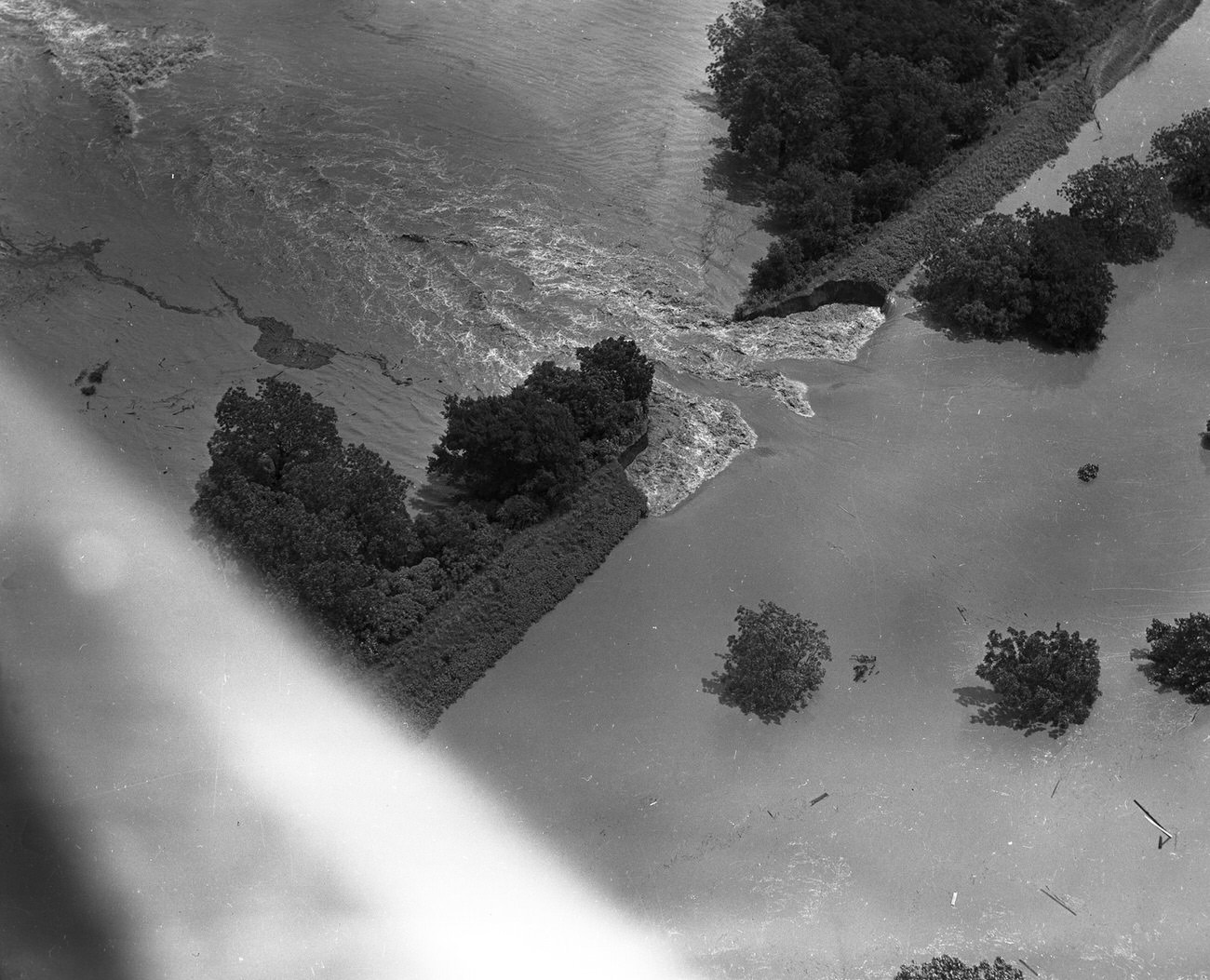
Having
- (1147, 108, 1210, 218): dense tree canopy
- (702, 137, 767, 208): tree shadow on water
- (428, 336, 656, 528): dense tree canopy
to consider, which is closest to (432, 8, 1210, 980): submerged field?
(428, 336, 656, 528): dense tree canopy

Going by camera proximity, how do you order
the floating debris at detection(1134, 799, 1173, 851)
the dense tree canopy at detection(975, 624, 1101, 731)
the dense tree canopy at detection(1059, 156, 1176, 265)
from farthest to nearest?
the dense tree canopy at detection(1059, 156, 1176, 265), the dense tree canopy at detection(975, 624, 1101, 731), the floating debris at detection(1134, 799, 1173, 851)

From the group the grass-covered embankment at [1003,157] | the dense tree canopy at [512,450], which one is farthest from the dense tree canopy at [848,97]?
the dense tree canopy at [512,450]

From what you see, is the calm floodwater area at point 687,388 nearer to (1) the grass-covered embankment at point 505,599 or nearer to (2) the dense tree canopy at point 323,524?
(1) the grass-covered embankment at point 505,599

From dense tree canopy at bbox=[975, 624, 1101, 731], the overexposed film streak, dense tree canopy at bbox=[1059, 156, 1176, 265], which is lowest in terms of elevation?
the overexposed film streak

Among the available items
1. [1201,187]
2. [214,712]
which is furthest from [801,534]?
[1201,187]

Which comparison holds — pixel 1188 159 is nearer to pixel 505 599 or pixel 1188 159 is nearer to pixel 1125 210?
pixel 1125 210

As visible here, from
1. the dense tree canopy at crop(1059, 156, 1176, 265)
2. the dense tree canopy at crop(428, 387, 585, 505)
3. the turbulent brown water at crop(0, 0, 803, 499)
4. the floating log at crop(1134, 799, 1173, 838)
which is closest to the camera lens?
the floating log at crop(1134, 799, 1173, 838)

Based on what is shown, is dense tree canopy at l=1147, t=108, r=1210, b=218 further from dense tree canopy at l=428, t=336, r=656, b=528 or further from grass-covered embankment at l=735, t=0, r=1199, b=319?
dense tree canopy at l=428, t=336, r=656, b=528
